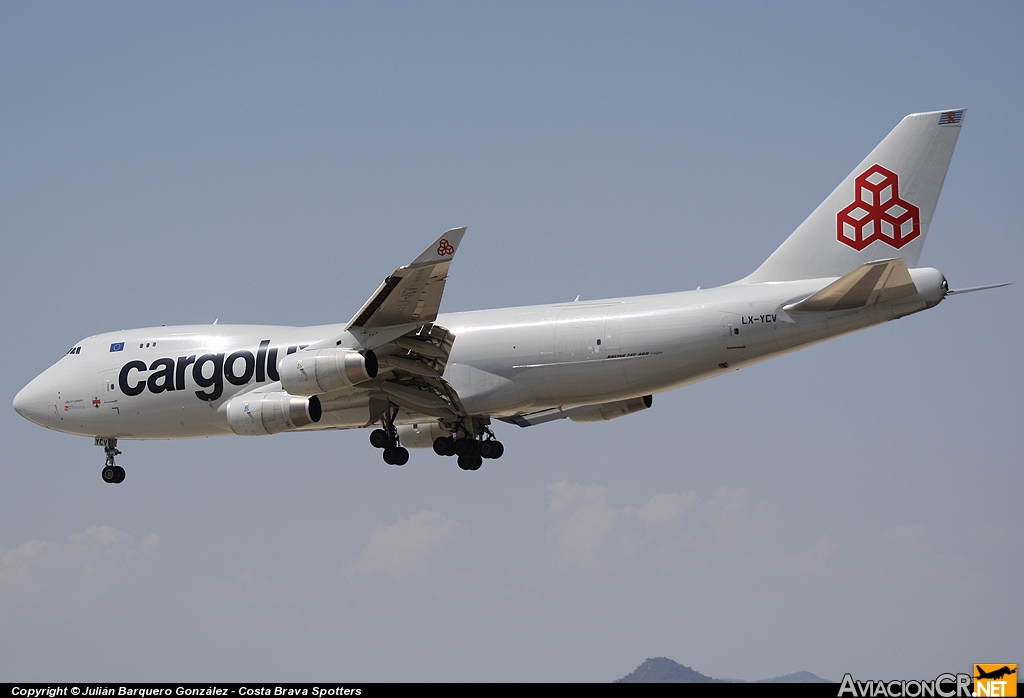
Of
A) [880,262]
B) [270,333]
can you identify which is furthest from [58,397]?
[880,262]

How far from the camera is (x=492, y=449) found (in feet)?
108

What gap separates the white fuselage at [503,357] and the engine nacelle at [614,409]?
294cm

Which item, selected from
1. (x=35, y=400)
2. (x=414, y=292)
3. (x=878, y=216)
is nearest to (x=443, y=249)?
(x=414, y=292)

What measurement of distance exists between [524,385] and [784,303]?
6.39 metres

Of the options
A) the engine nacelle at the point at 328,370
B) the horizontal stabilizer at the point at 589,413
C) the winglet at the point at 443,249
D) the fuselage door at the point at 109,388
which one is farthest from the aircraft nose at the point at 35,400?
the winglet at the point at 443,249

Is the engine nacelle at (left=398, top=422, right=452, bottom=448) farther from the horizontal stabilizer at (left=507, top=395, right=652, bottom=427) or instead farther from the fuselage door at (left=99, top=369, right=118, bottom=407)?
the fuselage door at (left=99, top=369, right=118, bottom=407)

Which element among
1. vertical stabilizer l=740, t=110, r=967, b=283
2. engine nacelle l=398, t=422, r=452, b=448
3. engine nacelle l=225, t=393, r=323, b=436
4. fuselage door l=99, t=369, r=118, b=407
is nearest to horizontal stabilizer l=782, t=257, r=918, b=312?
vertical stabilizer l=740, t=110, r=967, b=283

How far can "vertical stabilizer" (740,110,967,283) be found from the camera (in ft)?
94.4

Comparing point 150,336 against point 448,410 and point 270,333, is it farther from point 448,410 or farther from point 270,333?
point 448,410

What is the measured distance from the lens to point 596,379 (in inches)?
1175

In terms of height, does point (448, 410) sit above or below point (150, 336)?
below

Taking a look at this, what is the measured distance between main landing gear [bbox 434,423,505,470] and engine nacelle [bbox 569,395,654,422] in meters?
2.69

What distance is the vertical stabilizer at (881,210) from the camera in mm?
28766

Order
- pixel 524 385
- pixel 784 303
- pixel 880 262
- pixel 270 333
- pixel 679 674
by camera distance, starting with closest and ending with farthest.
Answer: pixel 880 262
pixel 784 303
pixel 524 385
pixel 270 333
pixel 679 674
